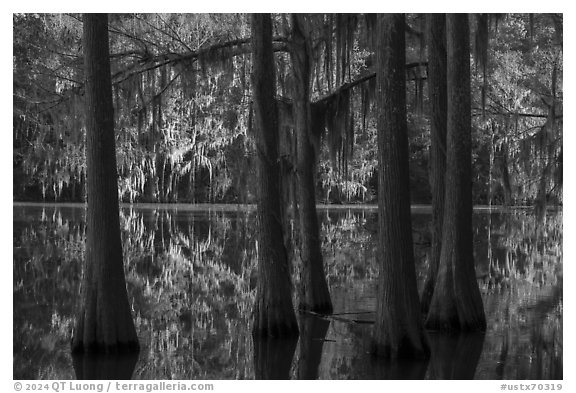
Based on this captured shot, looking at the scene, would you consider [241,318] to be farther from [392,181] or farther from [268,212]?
[392,181]

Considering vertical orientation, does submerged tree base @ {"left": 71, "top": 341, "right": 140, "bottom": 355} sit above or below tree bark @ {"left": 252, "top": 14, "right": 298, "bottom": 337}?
below

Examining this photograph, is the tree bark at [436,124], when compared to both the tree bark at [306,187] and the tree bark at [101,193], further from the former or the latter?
the tree bark at [101,193]

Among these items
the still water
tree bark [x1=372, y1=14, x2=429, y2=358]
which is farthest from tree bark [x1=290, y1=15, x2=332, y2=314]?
tree bark [x1=372, y1=14, x2=429, y2=358]

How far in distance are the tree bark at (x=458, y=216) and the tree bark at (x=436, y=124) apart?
2.78 ft

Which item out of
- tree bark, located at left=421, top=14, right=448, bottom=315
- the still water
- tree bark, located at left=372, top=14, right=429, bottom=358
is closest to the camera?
the still water

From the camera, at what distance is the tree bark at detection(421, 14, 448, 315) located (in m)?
13.1

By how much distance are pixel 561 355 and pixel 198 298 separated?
26.1 ft

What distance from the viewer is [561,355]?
10.5m

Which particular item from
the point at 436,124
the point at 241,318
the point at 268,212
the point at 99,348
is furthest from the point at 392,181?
the point at 241,318

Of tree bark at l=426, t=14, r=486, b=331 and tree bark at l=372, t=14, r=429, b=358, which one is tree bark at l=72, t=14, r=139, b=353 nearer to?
tree bark at l=372, t=14, r=429, b=358

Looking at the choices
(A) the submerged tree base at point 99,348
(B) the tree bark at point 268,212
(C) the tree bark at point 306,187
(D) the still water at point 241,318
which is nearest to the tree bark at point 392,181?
(D) the still water at point 241,318

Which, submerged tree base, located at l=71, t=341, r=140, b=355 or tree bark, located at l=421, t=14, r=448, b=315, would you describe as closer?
submerged tree base, located at l=71, t=341, r=140, b=355

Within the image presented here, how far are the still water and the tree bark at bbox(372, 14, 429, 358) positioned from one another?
89 centimetres

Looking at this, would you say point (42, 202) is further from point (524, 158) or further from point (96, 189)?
point (96, 189)
